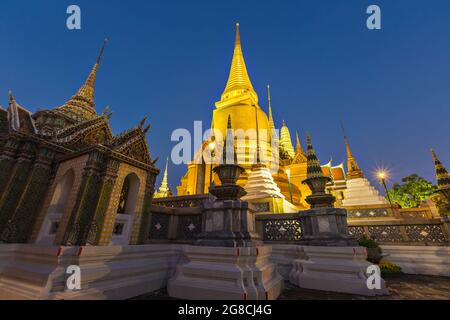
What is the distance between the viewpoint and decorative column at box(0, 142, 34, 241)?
535cm

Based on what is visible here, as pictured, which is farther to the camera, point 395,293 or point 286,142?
point 286,142

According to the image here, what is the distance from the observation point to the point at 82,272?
364 centimetres

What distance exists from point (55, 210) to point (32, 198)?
0.67m

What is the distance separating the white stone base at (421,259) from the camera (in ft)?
23.8

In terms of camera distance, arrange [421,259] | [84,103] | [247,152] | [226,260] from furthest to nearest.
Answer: [247,152] → [84,103] → [421,259] → [226,260]

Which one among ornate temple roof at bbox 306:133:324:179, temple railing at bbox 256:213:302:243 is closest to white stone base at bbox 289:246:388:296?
temple railing at bbox 256:213:302:243

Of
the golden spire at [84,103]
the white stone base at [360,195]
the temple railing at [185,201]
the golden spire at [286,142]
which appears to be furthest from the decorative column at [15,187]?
the golden spire at [286,142]

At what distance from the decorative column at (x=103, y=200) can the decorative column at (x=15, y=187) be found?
7.86 ft

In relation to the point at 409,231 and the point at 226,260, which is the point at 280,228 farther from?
the point at 409,231

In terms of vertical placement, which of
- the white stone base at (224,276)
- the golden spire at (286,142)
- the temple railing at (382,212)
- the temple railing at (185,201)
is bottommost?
the white stone base at (224,276)

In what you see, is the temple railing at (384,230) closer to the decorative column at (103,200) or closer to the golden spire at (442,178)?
the golden spire at (442,178)

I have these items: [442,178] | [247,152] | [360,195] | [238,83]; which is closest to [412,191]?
[360,195]
